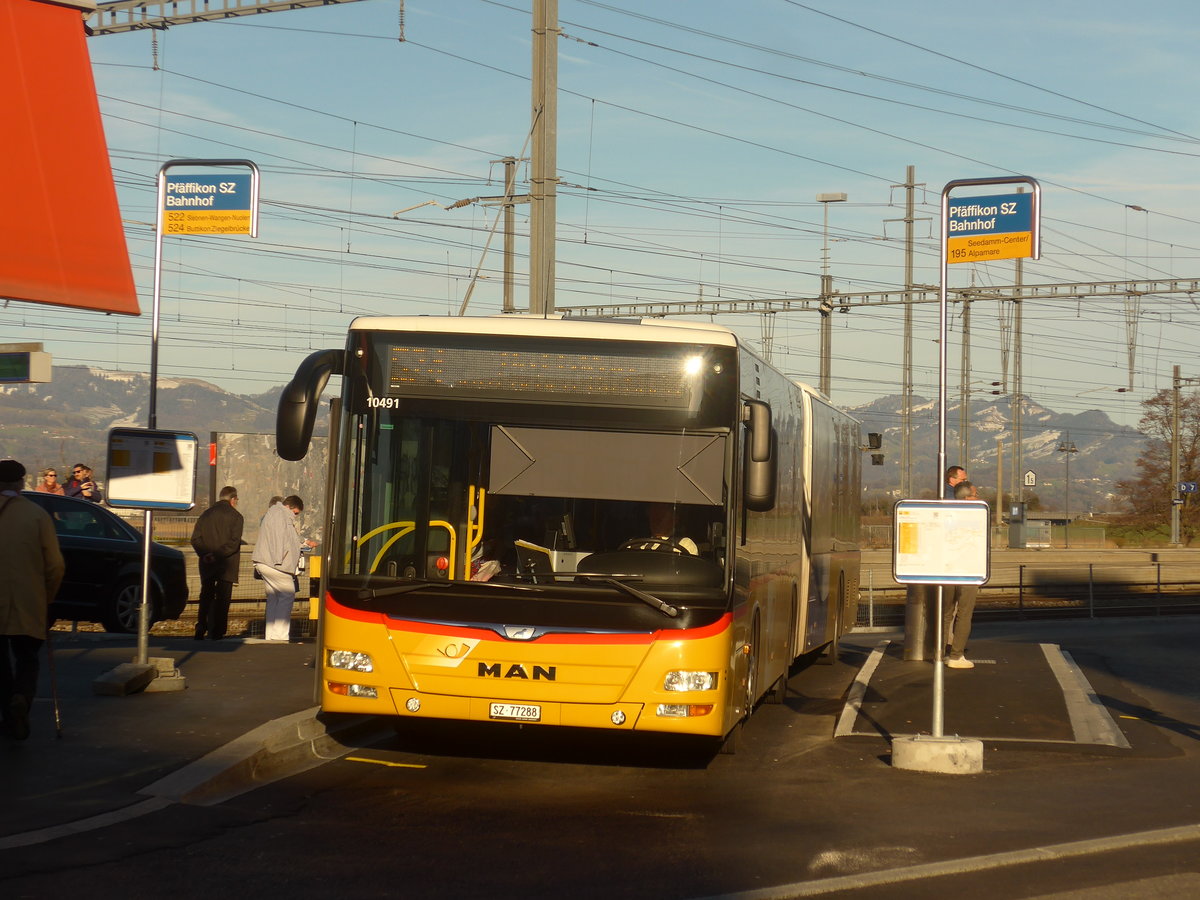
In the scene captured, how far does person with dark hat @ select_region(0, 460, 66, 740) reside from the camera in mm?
10383

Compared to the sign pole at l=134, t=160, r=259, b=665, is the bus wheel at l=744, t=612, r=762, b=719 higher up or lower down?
lower down

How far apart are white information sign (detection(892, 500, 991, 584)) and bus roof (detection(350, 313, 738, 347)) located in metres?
1.93

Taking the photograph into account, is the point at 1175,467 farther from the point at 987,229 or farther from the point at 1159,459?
the point at 987,229

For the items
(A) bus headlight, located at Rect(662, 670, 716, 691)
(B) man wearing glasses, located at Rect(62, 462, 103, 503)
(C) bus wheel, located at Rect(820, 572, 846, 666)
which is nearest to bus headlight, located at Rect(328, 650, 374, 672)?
(A) bus headlight, located at Rect(662, 670, 716, 691)

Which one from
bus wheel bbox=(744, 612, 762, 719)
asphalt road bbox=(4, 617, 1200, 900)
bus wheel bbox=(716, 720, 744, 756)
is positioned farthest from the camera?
bus wheel bbox=(716, 720, 744, 756)

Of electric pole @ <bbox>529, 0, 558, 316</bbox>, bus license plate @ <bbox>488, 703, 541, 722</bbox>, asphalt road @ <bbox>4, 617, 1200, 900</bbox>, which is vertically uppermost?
electric pole @ <bbox>529, 0, 558, 316</bbox>

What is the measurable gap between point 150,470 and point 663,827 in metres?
5.69

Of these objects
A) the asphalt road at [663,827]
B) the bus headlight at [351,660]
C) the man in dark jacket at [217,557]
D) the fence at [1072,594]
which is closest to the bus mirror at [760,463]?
the asphalt road at [663,827]

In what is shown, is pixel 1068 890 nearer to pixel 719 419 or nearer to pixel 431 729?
pixel 719 419

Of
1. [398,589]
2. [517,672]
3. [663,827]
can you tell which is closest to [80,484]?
[398,589]

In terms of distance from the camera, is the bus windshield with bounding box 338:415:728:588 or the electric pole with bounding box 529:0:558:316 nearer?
the bus windshield with bounding box 338:415:728:588

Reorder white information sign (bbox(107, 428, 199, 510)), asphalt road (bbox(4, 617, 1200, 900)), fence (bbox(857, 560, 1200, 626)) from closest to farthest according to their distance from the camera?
1. asphalt road (bbox(4, 617, 1200, 900))
2. white information sign (bbox(107, 428, 199, 510))
3. fence (bbox(857, 560, 1200, 626))

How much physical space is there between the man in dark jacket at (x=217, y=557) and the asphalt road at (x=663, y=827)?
7.89 m

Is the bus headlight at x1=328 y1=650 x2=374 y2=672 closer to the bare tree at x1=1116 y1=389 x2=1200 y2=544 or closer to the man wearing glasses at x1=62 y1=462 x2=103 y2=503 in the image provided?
Answer: the man wearing glasses at x1=62 y1=462 x2=103 y2=503
